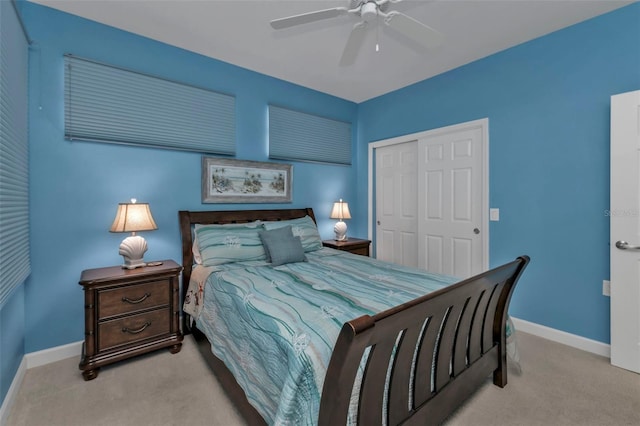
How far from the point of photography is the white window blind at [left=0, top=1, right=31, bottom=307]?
1.63m

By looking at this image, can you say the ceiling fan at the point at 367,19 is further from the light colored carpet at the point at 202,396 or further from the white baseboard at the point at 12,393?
the white baseboard at the point at 12,393

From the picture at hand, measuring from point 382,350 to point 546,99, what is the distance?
289cm

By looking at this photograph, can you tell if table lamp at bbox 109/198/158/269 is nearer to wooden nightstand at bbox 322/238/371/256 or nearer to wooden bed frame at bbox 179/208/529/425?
wooden bed frame at bbox 179/208/529/425

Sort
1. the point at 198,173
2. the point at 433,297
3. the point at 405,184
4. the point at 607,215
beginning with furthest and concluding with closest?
the point at 405,184 → the point at 198,173 → the point at 607,215 → the point at 433,297

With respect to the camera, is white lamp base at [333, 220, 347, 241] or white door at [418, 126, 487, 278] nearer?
white door at [418, 126, 487, 278]

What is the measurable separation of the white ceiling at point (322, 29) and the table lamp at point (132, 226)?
1.56 meters

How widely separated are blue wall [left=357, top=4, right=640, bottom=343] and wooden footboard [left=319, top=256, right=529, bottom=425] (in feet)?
3.89

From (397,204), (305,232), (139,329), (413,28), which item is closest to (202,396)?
(139,329)

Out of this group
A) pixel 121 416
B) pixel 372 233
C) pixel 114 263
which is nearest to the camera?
pixel 121 416

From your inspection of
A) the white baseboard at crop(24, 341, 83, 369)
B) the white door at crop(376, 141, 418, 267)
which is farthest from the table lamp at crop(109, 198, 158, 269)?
the white door at crop(376, 141, 418, 267)

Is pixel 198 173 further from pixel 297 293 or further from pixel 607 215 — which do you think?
pixel 607 215

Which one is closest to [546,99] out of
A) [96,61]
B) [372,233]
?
[372,233]

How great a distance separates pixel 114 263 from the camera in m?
2.51

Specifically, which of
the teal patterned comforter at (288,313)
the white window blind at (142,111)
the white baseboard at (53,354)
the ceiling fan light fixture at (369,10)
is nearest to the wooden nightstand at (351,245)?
the teal patterned comforter at (288,313)
